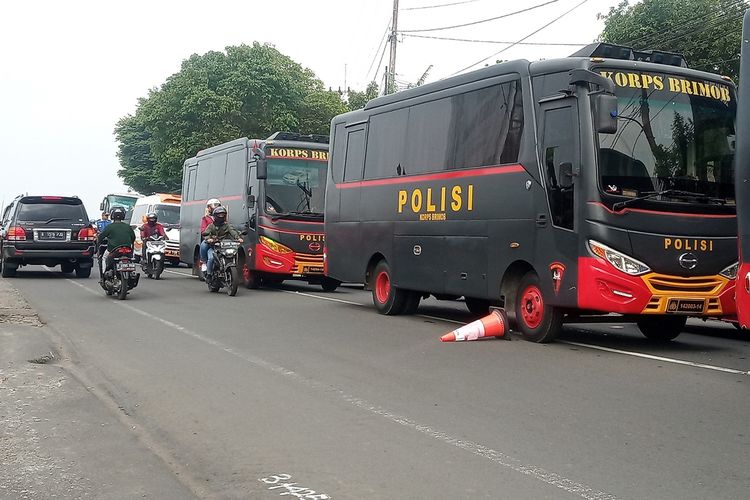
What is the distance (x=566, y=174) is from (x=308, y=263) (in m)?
10.7

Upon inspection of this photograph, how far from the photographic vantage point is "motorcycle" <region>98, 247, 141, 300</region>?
17891 mm

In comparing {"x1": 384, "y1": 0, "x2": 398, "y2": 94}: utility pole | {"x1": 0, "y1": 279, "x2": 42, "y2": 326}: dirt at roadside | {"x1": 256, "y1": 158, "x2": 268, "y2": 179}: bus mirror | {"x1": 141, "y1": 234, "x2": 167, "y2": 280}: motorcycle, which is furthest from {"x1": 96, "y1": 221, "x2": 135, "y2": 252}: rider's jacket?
{"x1": 384, "y1": 0, "x2": 398, "y2": 94}: utility pole

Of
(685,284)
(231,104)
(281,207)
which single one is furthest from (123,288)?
(231,104)

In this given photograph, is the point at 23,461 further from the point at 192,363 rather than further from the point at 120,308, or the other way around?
the point at 120,308

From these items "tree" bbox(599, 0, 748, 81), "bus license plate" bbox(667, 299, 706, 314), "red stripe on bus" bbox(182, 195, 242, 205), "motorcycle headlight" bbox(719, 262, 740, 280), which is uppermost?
"tree" bbox(599, 0, 748, 81)

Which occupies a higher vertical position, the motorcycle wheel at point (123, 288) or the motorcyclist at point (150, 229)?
the motorcyclist at point (150, 229)

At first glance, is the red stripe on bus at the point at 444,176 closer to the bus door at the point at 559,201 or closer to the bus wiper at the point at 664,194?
the bus door at the point at 559,201

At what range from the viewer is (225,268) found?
19.4m

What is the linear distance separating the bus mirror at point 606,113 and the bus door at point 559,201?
62 cm

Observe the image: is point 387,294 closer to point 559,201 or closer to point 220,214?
point 559,201

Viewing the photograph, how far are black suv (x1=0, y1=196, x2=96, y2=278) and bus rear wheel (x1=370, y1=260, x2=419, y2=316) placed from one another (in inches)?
411

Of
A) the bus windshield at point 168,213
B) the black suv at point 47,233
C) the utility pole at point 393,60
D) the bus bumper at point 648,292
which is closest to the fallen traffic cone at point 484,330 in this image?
the bus bumper at point 648,292

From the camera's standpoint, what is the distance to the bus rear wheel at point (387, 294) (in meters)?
15.2

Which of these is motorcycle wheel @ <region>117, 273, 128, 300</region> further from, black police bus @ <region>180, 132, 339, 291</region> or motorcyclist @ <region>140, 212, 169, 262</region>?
motorcyclist @ <region>140, 212, 169, 262</region>
